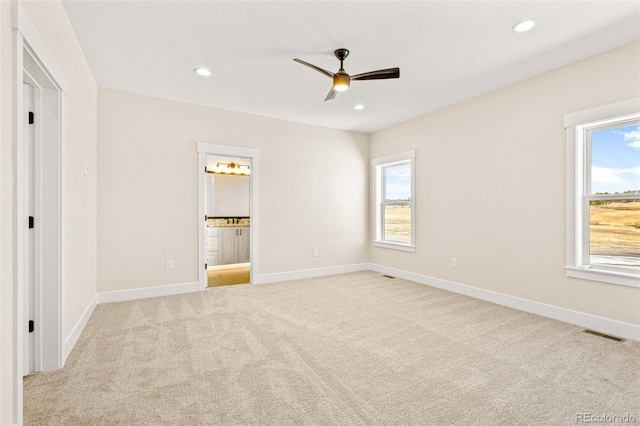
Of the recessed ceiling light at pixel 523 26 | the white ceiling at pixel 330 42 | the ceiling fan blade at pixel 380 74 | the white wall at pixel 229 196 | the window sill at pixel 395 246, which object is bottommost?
the window sill at pixel 395 246

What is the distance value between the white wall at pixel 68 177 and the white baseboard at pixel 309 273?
2.22m

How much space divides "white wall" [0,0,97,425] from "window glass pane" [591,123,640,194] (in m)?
4.50

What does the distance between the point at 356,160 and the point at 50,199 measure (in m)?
4.63

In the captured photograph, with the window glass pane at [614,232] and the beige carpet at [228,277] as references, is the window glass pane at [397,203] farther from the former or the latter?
the beige carpet at [228,277]

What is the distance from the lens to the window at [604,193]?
112 inches

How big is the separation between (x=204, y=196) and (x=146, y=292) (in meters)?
1.48

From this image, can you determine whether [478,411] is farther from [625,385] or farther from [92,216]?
[92,216]

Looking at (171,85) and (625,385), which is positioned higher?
(171,85)

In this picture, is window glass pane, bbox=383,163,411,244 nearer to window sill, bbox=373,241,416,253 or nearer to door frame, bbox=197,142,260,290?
window sill, bbox=373,241,416,253

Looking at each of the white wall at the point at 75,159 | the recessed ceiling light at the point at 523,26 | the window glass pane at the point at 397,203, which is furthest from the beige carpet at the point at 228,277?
the recessed ceiling light at the point at 523,26

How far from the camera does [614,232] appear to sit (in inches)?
117

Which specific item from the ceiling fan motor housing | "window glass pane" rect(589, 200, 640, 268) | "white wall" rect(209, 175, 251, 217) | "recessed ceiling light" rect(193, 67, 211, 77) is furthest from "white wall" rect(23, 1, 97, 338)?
"window glass pane" rect(589, 200, 640, 268)

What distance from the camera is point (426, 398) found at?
187cm

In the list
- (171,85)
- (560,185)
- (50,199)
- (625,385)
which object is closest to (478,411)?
(625,385)
